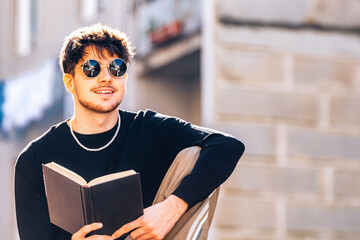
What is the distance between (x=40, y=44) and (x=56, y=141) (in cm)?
1248

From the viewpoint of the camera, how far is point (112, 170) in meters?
4.29

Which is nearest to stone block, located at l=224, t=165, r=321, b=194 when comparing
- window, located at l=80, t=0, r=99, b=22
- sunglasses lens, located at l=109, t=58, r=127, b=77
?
sunglasses lens, located at l=109, t=58, r=127, b=77

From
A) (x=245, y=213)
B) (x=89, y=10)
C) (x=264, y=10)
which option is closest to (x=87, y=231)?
(x=245, y=213)

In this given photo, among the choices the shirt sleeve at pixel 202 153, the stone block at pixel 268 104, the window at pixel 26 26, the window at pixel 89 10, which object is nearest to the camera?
the shirt sleeve at pixel 202 153

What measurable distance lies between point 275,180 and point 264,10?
1599mm

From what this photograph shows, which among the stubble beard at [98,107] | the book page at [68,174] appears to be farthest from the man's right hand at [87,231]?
the stubble beard at [98,107]

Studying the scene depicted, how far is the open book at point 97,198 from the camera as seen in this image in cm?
376

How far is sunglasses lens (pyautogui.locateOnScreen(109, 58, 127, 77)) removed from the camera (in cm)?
417

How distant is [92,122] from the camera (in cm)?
430

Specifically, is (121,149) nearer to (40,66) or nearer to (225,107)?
(225,107)

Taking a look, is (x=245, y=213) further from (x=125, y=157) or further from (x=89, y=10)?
(x=89, y=10)

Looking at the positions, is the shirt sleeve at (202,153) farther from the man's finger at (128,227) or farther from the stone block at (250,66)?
the stone block at (250,66)

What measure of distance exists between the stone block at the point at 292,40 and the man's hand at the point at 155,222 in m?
4.40

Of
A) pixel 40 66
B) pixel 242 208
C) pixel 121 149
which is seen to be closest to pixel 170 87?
pixel 40 66
